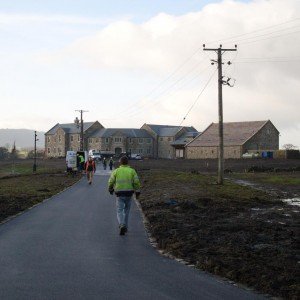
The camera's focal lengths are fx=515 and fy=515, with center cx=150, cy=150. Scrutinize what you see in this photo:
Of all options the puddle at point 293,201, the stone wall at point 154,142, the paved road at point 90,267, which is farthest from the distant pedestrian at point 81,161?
the stone wall at point 154,142

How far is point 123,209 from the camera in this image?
44.5ft

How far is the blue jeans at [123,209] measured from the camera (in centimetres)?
1341

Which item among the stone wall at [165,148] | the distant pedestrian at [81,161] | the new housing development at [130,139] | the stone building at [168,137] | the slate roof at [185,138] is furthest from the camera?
the stone wall at [165,148]

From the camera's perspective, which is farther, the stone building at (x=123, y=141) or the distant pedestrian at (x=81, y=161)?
the stone building at (x=123, y=141)

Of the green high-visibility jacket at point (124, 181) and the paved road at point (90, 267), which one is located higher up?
the green high-visibility jacket at point (124, 181)

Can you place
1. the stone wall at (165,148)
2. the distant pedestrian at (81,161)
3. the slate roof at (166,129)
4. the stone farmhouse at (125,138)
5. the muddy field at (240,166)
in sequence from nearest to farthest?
the distant pedestrian at (81,161) < the muddy field at (240,166) < the stone wall at (165,148) < the slate roof at (166,129) < the stone farmhouse at (125,138)

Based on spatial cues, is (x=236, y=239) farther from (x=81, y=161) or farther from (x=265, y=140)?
(x=265, y=140)

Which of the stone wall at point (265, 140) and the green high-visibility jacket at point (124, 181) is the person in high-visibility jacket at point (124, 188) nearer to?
the green high-visibility jacket at point (124, 181)

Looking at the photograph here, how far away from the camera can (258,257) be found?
390 inches

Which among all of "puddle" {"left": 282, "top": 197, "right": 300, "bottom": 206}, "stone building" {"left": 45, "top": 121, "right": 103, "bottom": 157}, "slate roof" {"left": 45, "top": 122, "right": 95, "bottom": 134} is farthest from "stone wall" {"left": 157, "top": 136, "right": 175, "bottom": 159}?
"puddle" {"left": 282, "top": 197, "right": 300, "bottom": 206}

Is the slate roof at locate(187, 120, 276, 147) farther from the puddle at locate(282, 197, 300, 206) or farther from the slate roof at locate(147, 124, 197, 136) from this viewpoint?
the puddle at locate(282, 197, 300, 206)

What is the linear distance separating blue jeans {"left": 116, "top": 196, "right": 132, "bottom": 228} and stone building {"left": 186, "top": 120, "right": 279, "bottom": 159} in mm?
85523

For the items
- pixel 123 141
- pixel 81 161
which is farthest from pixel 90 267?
pixel 123 141

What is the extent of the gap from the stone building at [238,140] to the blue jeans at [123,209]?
281 feet
